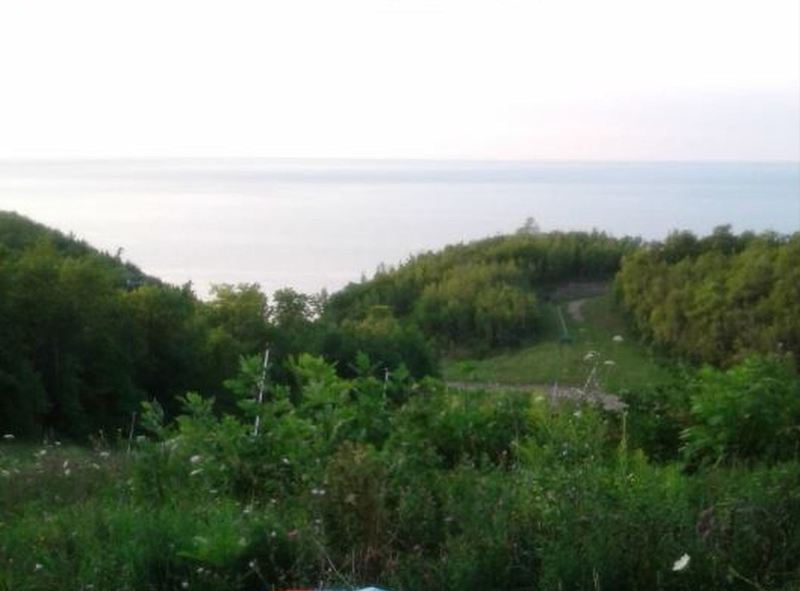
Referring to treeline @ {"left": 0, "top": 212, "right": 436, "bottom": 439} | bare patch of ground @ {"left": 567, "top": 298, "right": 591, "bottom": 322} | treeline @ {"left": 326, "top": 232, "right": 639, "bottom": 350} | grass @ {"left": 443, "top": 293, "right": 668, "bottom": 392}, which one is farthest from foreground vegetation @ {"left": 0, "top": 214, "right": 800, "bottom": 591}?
bare patch of ground @ {"left": 567, "top": 298, "right": 591, "bottom": 322}

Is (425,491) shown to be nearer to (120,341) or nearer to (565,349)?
(120,341)

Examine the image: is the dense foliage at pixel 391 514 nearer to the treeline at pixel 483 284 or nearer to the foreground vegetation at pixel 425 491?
the foreground vegetation at pixel 425 491

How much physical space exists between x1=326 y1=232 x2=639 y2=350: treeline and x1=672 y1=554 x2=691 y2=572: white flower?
129 feet

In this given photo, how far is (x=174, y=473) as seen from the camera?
6.48 meters

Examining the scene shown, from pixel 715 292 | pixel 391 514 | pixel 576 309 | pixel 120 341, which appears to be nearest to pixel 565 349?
pixel 715 292

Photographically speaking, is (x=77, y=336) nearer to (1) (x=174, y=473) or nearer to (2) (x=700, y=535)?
(1) (x=174, y=473)

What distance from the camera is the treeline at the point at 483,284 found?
46750 mm

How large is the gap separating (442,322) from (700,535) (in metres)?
42.8

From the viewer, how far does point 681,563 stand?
188 inches

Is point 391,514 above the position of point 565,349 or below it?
above

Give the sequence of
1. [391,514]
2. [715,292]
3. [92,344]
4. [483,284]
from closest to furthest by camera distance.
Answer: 1. [391,514]
2. [92,344]
3. [715,292]
4. [483,284]

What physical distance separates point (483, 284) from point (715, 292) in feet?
45.7

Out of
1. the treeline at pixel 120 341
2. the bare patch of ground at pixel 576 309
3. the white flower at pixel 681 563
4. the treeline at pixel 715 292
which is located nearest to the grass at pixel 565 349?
the bare patch of ground at pixel 576 309

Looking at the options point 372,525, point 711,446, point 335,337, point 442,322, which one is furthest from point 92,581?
point 442,322
